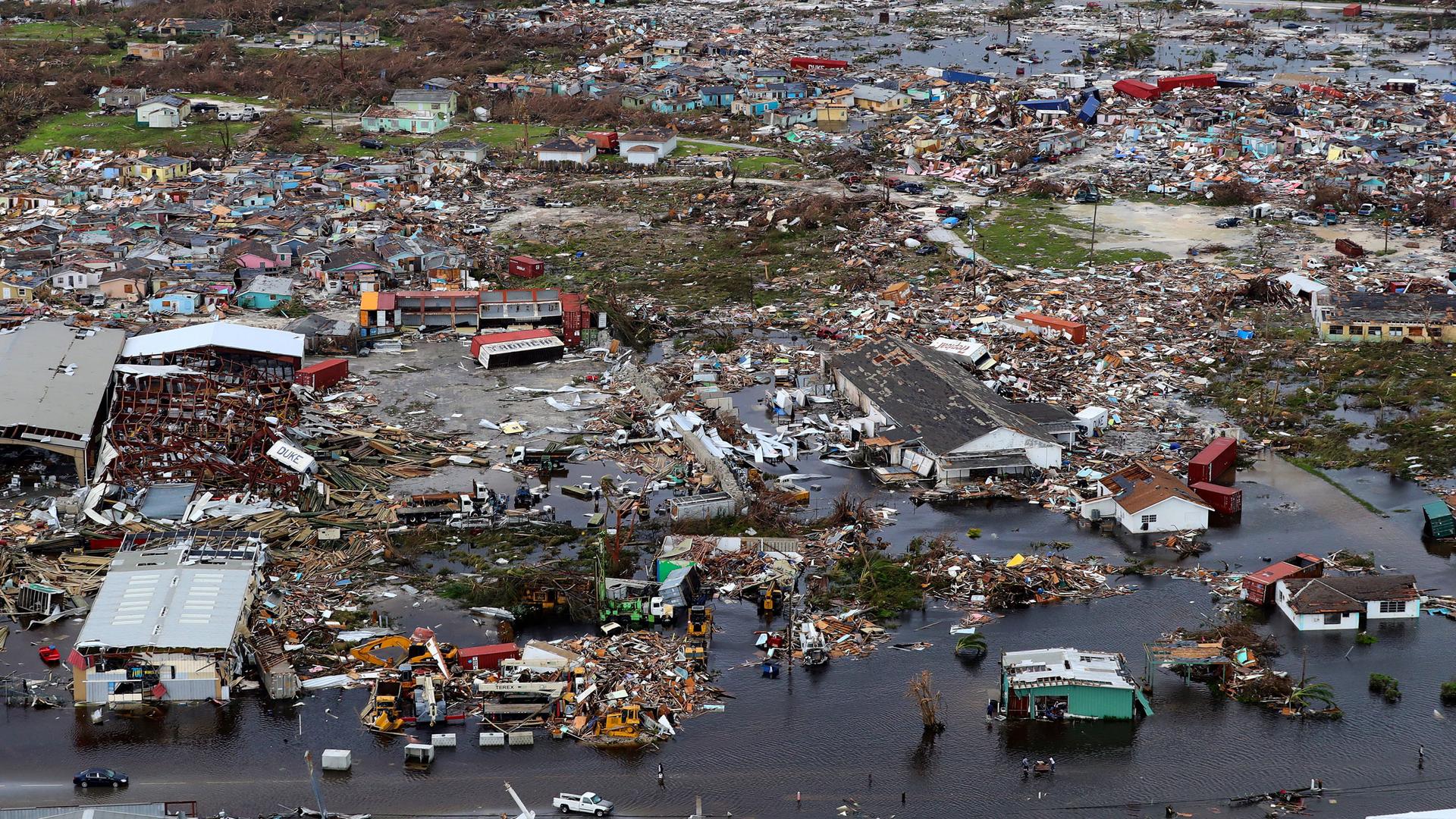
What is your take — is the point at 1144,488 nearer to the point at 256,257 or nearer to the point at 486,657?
the point at 486,657

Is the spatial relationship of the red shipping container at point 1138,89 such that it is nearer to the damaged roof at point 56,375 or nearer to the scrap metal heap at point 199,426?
the scrap metal heap at point 199,426

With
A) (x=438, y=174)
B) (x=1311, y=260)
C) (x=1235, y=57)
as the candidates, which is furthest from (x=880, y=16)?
(x=1311, y=260)

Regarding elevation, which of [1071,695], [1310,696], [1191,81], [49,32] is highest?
[49,32]

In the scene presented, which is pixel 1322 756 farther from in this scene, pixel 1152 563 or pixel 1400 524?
pixel 1400 524

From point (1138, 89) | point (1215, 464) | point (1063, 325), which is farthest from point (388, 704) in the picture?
point (1138, 89)

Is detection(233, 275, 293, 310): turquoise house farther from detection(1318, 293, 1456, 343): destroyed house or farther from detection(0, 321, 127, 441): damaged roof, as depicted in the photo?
detection(1318, 293, 1456, 343): destroyed house

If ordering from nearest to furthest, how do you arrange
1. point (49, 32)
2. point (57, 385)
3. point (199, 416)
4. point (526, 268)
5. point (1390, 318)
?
point (199, 416) → point (57, 385) → point (1390, 318) → point (526, 268) → point (49, 32)

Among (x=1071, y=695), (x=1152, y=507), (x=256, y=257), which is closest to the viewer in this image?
(x=1071, y=695)
